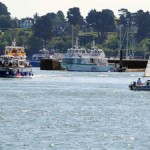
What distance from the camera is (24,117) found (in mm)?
70000

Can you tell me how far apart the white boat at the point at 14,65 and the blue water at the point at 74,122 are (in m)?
49.1

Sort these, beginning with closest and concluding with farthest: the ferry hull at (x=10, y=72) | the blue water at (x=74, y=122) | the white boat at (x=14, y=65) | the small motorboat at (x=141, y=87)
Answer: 1. the blue water at (x=74, y=122)
2. the small motorboat at (x=141, y=87)
3. the ferry hull at (x=10, y=72)
4. the white boat at (x=14, y=65)

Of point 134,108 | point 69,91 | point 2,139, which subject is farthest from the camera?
point 69,91

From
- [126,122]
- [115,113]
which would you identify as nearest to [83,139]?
[126,122]

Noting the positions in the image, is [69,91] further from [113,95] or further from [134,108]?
[134,108]

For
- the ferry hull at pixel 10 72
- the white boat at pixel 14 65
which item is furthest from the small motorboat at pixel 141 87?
the white boat at pixel 14 65

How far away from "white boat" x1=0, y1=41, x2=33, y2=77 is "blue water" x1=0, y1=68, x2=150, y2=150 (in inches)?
1933

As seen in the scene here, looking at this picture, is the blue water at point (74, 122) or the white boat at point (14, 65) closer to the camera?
the blue water at point (74, 122)

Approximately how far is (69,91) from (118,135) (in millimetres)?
50532

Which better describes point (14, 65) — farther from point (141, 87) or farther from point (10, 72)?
point (141, 87)

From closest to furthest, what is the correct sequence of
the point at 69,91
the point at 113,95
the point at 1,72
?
the point at 113,95 → the point at 69,91 → the point at 1,72

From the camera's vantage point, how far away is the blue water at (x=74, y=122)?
55.9 meters

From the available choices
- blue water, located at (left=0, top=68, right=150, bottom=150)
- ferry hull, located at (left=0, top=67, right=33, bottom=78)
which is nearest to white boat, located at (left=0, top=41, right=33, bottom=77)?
ferry hull, located at (left=0, top=67, right=33, bottom=78)

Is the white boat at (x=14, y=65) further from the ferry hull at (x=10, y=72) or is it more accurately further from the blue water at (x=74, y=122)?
the blue water at (x=74, y=122)
